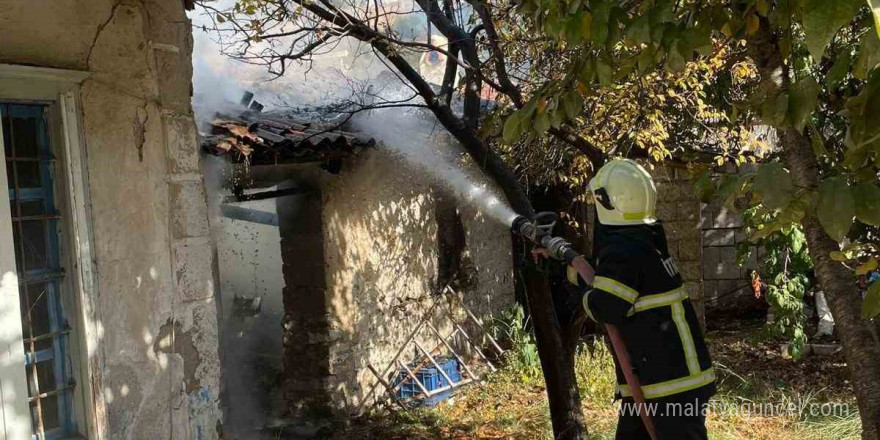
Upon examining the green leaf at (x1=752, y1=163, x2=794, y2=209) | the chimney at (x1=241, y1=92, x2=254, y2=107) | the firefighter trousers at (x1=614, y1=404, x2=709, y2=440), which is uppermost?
the chimney at (x1=241, y1=92, x2=254, y2=107)

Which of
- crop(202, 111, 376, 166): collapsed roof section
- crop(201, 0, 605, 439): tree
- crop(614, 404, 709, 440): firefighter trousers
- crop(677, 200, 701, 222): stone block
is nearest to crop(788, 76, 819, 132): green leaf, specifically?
crop(614, 404, 709, 440): firefighter trousers

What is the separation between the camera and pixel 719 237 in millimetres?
11406

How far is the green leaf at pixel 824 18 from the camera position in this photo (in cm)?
118

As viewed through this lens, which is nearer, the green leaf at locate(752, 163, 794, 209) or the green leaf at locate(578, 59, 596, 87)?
the green leaf at locate(752, 163, 794, 209)

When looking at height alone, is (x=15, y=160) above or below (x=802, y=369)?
above

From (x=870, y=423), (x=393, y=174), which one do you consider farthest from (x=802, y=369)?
(x=870, y=423)

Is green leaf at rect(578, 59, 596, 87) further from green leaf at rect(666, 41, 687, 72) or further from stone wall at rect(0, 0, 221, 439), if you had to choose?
stone wall at rect(0, 0, 221, 439)

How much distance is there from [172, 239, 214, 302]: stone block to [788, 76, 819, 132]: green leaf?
2760mm

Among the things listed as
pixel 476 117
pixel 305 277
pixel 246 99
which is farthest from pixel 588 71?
pixel 246 99

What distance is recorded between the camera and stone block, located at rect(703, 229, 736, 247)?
11.4m

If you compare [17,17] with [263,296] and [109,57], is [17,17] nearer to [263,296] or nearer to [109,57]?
[109,57]

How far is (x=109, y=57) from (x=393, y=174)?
4653mm

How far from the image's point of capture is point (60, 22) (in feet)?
10.4

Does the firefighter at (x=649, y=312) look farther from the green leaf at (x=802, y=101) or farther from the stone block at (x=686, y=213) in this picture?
the stone block at (x=686, y=213)
